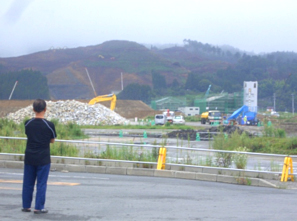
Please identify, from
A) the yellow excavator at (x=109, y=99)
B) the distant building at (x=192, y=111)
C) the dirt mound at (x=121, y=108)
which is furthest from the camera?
the distant building at (x=192, y=111)

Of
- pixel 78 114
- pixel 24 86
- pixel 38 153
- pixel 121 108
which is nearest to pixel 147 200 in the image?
pixel 38 153

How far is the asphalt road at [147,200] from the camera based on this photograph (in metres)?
7.91

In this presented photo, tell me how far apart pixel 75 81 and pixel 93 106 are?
418ft

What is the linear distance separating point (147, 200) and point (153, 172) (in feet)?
16.1

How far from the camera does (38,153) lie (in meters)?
7.57

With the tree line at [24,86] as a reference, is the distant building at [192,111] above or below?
below

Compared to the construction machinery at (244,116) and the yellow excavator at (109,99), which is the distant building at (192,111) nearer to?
the yellow excavator at (109,99)

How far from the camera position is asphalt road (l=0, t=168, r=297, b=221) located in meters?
7.91

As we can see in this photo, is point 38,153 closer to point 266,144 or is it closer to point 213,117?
point 266,144

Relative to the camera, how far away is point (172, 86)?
194 meters

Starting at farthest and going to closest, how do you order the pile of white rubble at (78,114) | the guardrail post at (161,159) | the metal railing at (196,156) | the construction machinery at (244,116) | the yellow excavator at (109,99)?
1. the yellow excavator at (109,99)
2. the construction machinery at (244,116)
3. the pile of white rubble at (78,114)
4. the guardrail post at (161,159)
5. the metal railing at (196,156)

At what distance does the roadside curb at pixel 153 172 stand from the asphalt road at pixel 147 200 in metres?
0.58

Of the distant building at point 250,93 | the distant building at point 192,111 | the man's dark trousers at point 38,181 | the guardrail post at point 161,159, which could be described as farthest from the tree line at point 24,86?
the man's dark trousers at point 38,181

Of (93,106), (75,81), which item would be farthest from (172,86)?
(93,106)
